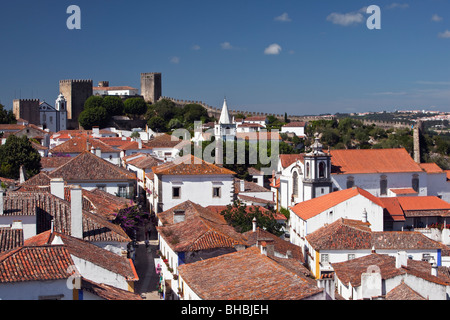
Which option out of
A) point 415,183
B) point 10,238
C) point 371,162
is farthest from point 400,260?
point 415,183

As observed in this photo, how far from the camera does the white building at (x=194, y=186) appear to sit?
32.3 m

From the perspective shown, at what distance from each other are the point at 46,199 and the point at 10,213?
1.95m

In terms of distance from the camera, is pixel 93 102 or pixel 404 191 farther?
pixel 93 102

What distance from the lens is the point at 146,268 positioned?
23.1 meters

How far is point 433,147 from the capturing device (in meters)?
76.1

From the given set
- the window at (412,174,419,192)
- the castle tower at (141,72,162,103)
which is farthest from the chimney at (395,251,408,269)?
the castle tower at (141,72,162,103)

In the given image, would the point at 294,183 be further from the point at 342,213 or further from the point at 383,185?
the point at 342,213

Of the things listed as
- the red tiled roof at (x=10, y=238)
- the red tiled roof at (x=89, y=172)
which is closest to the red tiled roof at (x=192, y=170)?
the red tiled roof at (x=89, y=172)

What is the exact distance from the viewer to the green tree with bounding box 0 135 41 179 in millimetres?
40875

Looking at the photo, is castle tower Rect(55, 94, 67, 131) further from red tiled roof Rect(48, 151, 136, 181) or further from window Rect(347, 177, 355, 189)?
red tiled roof Rect(48, 151, 136, 181)

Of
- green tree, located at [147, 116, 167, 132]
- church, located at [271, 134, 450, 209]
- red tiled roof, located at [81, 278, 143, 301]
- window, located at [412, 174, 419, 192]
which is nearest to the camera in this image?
red tiled roof, located at [81, 278, 143, 301]

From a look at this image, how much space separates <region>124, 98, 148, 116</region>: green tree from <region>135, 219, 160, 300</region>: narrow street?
67053mm

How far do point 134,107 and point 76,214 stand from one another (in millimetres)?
81446

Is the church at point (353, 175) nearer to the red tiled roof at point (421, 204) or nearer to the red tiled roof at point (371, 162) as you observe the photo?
the red tiled roof at point (371, 162)
